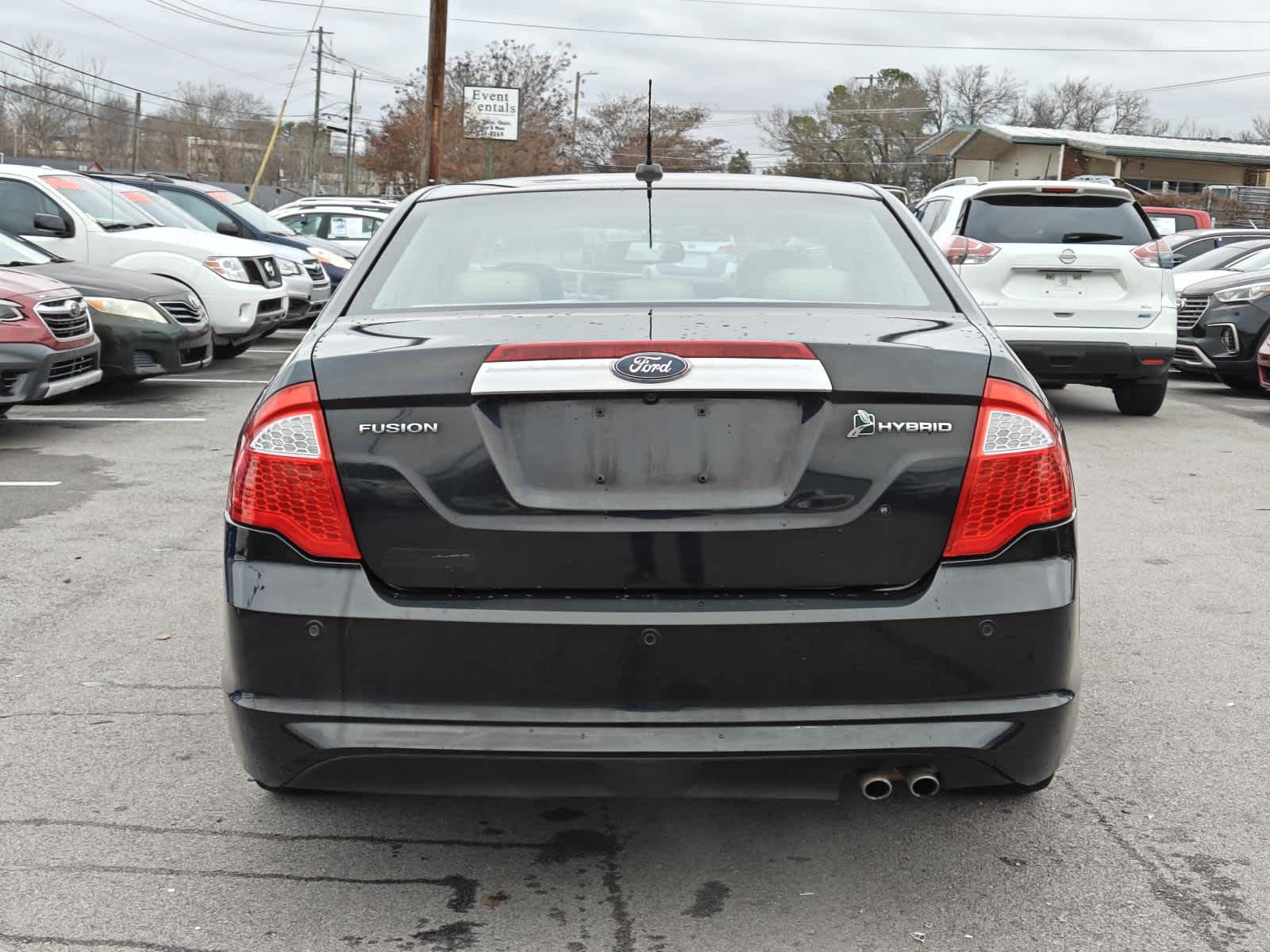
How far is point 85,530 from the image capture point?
23.0ft

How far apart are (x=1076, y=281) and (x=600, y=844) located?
8523 mm

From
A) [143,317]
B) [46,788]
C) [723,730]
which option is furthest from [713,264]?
[143,317]

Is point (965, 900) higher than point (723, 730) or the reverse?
the reverse

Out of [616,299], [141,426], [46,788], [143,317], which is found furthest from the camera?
[143,317]

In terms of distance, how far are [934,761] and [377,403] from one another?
132 cm

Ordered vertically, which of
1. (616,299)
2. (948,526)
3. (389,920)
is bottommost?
(389,920)

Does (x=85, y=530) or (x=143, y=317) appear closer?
(x=85, y=530)

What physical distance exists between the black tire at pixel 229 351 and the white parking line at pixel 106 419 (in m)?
4.10

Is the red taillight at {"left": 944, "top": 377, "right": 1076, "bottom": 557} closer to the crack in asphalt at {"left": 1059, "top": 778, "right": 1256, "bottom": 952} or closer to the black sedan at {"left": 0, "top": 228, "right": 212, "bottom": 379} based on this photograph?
the crack in asphalt at {"left": 1059, "top": 778, "right": 1256, "bottom": 952}

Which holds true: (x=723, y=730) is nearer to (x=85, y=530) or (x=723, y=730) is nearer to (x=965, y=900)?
(x=965, y=900)

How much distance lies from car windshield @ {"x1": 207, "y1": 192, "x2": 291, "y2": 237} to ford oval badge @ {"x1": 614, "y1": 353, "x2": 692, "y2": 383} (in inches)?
656

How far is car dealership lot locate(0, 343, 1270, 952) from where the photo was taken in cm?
302

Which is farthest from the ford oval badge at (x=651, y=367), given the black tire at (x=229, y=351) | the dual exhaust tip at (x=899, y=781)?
the black tire at (x=229, y=351)

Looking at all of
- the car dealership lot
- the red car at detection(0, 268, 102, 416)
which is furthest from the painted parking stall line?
the car dealership lot
